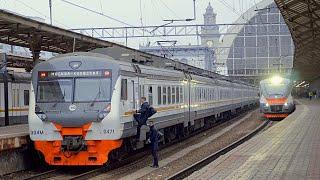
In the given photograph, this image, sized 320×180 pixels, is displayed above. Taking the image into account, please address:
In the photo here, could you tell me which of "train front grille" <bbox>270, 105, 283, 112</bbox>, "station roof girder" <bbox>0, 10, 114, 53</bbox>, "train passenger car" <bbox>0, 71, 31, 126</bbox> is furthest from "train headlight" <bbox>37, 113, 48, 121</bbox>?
"train front grille" <bbox>270, 105, 283, 112</bbox>

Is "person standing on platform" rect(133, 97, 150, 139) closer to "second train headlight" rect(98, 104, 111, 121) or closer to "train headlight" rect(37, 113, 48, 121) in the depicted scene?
"second train headlight" rect(98, 104, 111, 121)

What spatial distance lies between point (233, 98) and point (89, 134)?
30833 millimetres

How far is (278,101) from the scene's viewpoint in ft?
115

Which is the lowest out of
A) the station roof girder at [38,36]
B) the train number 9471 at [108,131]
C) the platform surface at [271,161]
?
the platform surface at [271,161]

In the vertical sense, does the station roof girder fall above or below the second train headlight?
above

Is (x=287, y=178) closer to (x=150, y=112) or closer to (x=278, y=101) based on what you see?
(x=150, y=112)

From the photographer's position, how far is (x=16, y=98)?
23.8 metres

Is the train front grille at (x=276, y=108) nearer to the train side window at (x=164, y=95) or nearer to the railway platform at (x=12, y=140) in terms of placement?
the train side window at (x=164, y=95)

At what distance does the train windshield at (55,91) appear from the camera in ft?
47.3

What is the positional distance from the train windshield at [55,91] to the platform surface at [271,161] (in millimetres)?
4159

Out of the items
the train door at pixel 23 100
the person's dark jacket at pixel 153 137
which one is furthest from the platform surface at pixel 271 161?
the train door at pixel 23 100

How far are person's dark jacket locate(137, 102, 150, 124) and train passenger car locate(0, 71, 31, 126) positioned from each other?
9057 millimetres

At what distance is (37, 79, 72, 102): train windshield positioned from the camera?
14406 mm

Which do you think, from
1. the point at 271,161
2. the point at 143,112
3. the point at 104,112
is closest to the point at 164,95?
the point at 143,112
